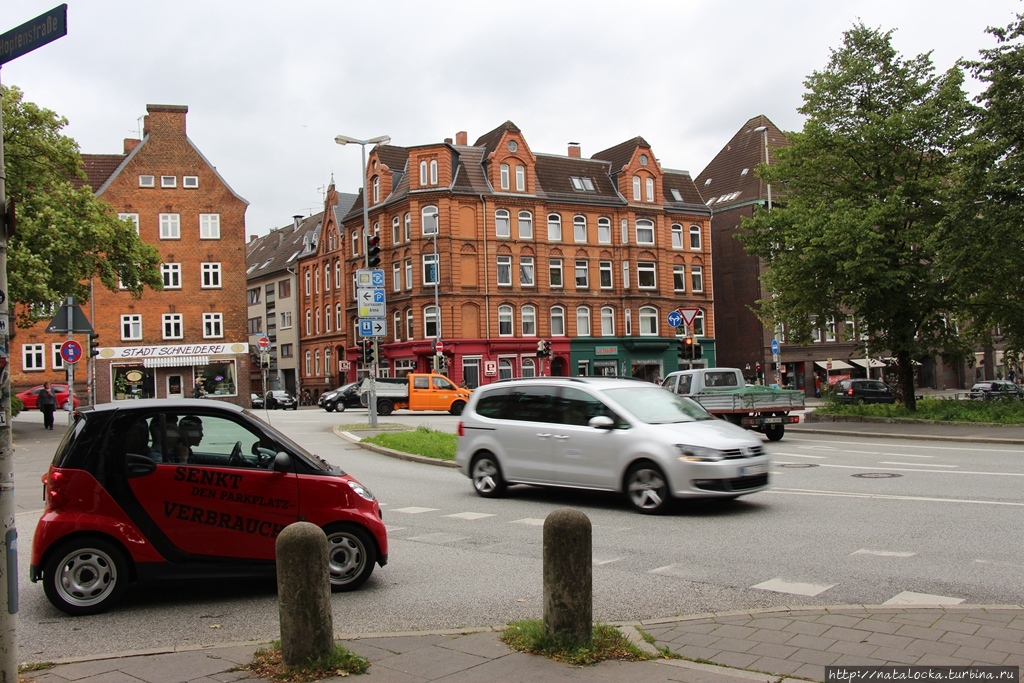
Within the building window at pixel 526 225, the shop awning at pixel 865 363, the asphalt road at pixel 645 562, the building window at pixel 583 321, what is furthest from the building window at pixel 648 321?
the asphalt road at pixel 645 562

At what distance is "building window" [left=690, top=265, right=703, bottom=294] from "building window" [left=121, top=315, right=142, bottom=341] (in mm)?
36910

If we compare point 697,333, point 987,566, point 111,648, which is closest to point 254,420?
point 111,648

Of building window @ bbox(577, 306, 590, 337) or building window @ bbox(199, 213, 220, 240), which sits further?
building window @ bbox(577, 306, 590, 337)

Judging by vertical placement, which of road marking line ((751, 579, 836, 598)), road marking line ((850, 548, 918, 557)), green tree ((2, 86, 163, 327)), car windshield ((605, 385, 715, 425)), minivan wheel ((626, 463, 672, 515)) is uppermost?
green tree ((2, 86, 163, 327))

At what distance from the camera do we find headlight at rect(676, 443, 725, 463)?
35.6ft

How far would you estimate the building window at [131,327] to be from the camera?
55.4 m

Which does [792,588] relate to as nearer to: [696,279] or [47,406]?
[47,406]

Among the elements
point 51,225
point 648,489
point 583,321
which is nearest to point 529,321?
point 583,321

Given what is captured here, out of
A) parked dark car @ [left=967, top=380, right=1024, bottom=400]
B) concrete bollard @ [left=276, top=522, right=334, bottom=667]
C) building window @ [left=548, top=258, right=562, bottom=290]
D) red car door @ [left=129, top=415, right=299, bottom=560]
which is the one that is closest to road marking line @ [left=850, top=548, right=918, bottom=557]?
red car door @ [left=129, top=415, right=299, bottom=560]

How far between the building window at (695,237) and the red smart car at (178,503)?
193 feet

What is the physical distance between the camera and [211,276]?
57.6m

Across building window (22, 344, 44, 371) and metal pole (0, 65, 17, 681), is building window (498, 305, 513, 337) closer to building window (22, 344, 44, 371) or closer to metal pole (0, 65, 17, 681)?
building window (22, 344, 44, 371)

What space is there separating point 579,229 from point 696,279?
1035 cm

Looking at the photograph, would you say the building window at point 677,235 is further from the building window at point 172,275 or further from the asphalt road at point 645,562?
the asphalt road at point 645,562
